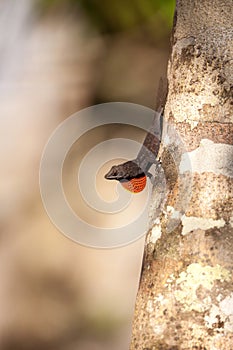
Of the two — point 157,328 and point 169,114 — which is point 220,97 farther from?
point 157,328

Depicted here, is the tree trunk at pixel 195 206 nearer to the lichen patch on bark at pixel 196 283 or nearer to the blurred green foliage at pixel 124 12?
the lichen patch on bark at pixel 196 283

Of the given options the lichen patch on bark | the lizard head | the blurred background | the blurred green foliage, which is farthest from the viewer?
the blurred background

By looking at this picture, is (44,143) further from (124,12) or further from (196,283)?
(196,283)

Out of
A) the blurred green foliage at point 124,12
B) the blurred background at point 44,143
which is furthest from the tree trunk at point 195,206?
the blurred background at point 44,143

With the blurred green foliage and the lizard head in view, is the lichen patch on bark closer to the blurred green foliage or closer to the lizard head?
the lizard head

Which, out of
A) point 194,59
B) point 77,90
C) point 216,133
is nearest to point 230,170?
point 216,133

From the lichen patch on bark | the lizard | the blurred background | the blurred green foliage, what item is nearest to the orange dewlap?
the lizard
